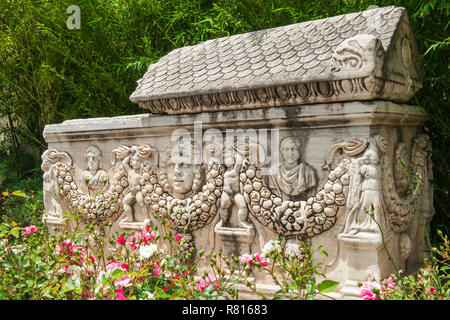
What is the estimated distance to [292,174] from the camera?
2609 mm

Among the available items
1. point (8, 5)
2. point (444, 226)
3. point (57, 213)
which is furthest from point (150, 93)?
point (8, 5)

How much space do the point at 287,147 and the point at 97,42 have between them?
319 cm

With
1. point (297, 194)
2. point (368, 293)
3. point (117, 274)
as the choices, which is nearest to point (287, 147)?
point (297, 194)

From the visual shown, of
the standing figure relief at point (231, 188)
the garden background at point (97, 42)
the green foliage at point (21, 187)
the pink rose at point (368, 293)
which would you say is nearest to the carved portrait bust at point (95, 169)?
the standing figure relief at point (231, 188)

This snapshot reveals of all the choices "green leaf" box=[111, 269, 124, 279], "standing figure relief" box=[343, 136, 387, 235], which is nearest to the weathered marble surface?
"standing figure relief" box=[343, 136, 387, 235]

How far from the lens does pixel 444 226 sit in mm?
2955

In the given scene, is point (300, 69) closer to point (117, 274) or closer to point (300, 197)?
point (300, 197)

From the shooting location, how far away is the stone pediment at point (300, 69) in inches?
93.4

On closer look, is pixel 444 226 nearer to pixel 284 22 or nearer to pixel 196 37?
pixel 284 22

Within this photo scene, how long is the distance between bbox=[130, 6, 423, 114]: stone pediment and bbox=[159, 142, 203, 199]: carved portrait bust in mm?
289

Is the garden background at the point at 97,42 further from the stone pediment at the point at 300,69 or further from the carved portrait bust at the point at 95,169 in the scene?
the carved portrait bust at the point at 95,169

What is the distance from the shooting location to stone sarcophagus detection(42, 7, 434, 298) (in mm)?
2400

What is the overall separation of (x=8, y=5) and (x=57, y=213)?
9.82 ft

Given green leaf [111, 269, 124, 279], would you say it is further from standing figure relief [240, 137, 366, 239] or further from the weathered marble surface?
standing figure relief [240, 137, 366, 239]
